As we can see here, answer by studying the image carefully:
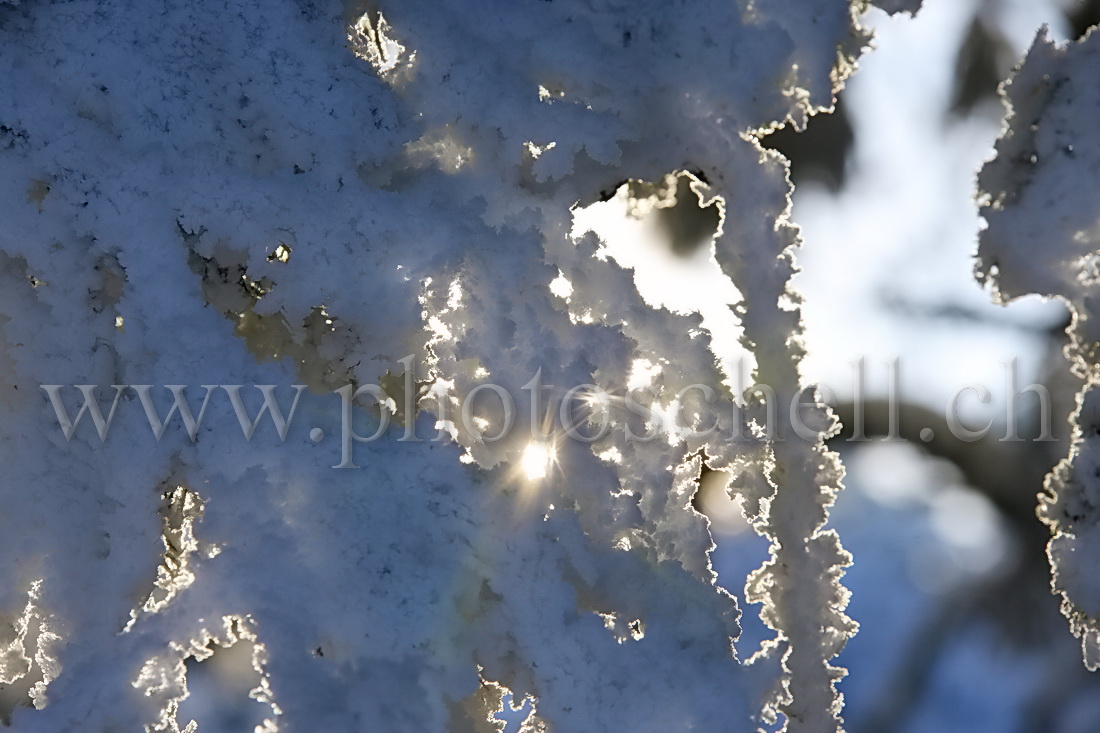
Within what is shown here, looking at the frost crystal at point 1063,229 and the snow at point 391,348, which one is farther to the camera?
the frost crystal at point 1063,229

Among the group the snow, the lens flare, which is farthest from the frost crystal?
the lens flare

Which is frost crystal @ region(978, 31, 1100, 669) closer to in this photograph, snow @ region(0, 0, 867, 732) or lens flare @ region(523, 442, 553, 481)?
snow @ region(0, 0, 867, 732)

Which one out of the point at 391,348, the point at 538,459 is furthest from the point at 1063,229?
the point at 391,348

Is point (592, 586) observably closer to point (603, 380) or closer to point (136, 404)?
point (603, 380)

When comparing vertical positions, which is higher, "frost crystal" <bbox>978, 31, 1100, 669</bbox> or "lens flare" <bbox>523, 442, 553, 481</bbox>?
"frost crystal" <bbox>978, 31, 1100, 669</bbox>

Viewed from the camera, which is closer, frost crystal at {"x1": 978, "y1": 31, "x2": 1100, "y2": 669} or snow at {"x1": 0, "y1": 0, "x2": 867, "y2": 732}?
snow at {"x1": 0, "y1": 0, "x2": 867, "y2": 732}

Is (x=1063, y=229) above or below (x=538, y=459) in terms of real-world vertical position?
above

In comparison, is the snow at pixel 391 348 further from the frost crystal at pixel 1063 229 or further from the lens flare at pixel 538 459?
the frost crystal at pixel 1063 229

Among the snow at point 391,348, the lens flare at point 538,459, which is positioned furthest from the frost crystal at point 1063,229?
the lens flare at point 538,459

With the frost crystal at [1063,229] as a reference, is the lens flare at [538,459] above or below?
below

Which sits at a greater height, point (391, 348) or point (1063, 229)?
point (1063, 229)

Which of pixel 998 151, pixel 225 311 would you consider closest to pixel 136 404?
pixel 225 311

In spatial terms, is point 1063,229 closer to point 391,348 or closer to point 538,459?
point 538,459
